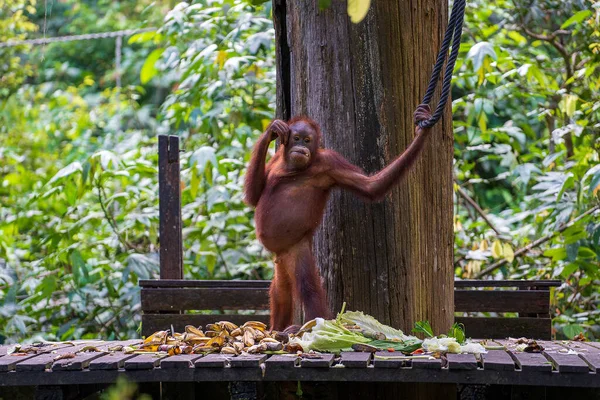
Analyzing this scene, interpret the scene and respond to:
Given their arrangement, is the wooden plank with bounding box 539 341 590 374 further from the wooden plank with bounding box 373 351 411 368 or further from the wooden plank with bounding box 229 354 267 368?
the wooden plank with bounding box 229 354 267 368

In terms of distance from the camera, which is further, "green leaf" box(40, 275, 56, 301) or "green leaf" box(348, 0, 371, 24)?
"green leaf" box(40, 275, 56, 301)

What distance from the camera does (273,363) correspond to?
90.8 inches

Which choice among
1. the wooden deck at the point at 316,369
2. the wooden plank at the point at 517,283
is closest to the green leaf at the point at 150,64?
the wooden plank at the point at 517,283

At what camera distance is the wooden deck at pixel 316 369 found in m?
2.26

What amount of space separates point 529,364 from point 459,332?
518 millimetres

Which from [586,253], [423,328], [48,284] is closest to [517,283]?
[586,253]

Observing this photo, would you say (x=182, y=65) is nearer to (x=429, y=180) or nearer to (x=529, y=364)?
(x=429, y=180)

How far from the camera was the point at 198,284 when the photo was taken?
4.04 m

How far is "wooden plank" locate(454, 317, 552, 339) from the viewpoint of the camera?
12.9ft

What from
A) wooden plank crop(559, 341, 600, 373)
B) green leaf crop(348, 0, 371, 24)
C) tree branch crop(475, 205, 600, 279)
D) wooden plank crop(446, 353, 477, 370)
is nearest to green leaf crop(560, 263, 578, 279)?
tree branch crop(475, 205, 600, 279)

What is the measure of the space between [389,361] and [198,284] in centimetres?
194

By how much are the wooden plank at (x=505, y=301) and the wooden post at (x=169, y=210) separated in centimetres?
154

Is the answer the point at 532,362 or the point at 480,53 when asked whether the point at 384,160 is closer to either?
the point at 532,362

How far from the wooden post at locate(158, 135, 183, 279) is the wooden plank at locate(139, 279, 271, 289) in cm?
28
